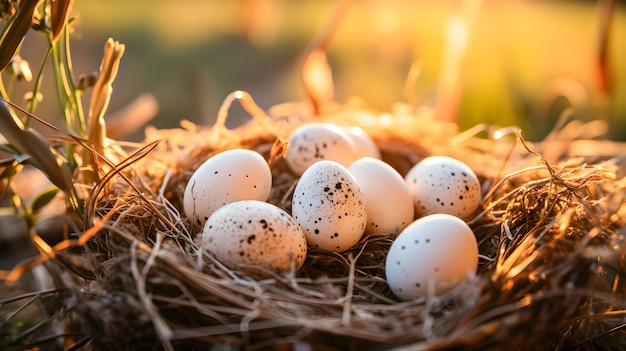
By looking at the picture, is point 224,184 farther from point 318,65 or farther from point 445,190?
point 318,65

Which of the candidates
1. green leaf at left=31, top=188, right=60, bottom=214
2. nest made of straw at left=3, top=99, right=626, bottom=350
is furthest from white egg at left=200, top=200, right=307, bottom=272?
green leaf at left=31, top=188, right=60, bottom=214

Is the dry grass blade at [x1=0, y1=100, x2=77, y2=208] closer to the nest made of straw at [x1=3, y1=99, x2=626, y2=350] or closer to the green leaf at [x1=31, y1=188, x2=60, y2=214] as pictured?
the nest made of straw at [x1=3, y1=99, x2=626, y2=350]

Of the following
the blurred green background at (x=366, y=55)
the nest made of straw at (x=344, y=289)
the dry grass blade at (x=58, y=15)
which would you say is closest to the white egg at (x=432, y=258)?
the nest made of straw at (x=344, y=289)

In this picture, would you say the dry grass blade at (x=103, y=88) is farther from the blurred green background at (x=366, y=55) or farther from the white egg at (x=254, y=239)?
the blurred green background at (x=366, y=55)

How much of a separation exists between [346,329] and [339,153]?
1.61ft

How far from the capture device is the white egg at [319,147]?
3.54ft

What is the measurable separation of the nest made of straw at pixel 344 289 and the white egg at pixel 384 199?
24mm

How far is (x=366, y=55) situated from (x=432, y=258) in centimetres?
244

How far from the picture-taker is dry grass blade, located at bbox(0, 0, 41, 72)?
0.80 m

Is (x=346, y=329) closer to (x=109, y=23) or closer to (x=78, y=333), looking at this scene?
(x=78, y=333)

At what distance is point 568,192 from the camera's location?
90 centimetres

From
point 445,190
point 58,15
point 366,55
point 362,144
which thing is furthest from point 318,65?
point 366,55

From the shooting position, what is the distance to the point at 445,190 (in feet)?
3.25

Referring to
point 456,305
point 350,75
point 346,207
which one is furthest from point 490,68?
point 456,305
